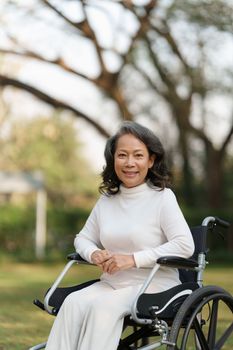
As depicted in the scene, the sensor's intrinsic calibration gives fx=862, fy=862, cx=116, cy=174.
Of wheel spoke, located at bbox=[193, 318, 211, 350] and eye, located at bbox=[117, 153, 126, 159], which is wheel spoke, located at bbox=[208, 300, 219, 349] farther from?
eye, located at bbox=[117, 153, 126, 159]

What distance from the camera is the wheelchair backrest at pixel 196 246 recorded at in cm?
411

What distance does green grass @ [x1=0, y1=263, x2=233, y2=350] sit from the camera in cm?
602

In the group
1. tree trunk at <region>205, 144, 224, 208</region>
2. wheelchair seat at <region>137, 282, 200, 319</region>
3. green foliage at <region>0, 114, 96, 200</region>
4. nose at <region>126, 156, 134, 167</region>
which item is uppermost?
green foliage at <region>0, 114, 96, 200</region>

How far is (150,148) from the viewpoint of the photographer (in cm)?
394

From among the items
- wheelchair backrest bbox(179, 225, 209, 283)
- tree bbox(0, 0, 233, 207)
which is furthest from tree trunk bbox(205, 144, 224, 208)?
wheelchair backrest bbox(179, 225, 209, 283)

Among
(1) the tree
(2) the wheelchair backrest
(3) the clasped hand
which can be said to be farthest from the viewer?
(1) the tree

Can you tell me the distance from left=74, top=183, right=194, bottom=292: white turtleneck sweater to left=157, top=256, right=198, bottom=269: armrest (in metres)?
0.04

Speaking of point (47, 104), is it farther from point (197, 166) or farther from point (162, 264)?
point (162, 264)

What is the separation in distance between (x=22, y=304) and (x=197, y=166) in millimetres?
20770

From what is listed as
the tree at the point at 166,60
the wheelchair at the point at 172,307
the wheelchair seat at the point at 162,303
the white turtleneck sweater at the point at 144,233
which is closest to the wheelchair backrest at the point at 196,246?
the wheelchair at the point at 172,307

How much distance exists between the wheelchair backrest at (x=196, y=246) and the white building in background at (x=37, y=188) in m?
13.6

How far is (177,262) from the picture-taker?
3660mm

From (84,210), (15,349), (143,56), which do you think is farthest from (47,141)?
(15,349)

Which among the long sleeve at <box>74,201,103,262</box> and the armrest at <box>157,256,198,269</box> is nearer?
the armrest at <box>157,256,198,269</box>
